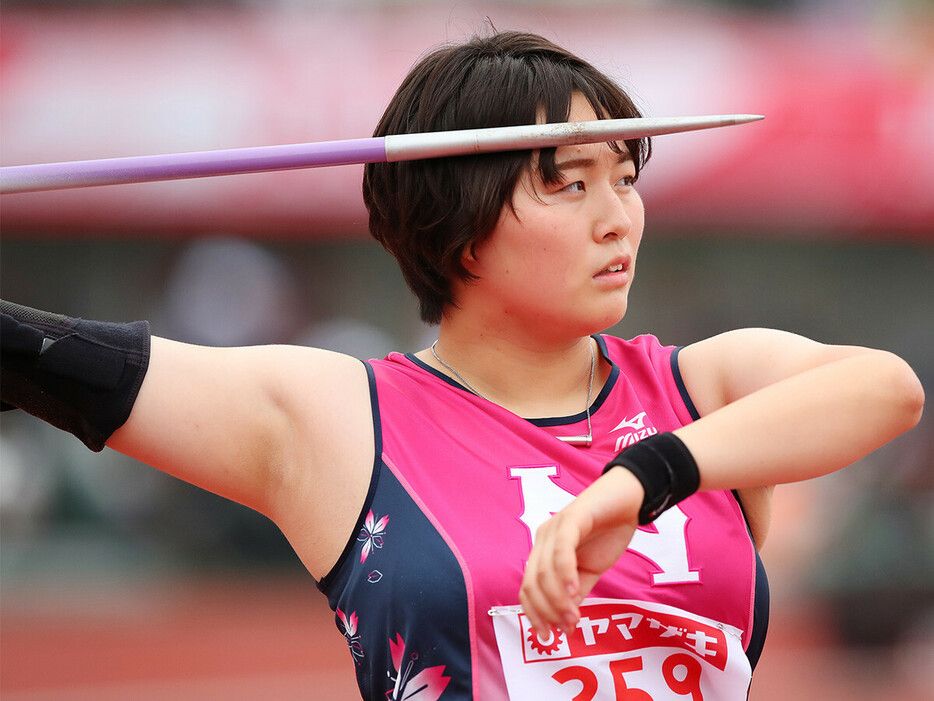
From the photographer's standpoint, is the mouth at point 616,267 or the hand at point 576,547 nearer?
the hand at point 576,547

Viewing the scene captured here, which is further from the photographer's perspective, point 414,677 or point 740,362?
point 740,362

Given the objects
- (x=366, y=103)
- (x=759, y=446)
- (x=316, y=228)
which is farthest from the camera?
(x=316, y=228)

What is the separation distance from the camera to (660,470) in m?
1.27

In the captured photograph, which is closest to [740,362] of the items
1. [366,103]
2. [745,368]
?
[745,368]

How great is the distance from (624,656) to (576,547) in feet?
1.23

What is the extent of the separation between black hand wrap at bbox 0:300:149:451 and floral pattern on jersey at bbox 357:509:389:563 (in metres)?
0.36

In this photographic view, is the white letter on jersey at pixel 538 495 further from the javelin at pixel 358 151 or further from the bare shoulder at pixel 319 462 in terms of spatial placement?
the javelin at pixel 358 151

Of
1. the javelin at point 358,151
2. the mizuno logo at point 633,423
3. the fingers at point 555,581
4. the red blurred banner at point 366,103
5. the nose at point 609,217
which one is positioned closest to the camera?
the fingers at point 555,581

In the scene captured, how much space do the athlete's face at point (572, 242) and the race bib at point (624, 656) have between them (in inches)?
17.0

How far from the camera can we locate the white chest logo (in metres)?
1.52

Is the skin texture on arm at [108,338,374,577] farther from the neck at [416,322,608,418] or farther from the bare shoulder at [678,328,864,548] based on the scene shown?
the bare shoulder at [678,328,864,548]

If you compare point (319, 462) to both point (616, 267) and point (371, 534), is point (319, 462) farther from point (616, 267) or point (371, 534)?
point (616, 267)

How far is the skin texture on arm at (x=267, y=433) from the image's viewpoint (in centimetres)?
147

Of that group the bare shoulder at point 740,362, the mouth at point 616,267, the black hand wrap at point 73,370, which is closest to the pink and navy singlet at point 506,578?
the bare shoulder at point 740,362
